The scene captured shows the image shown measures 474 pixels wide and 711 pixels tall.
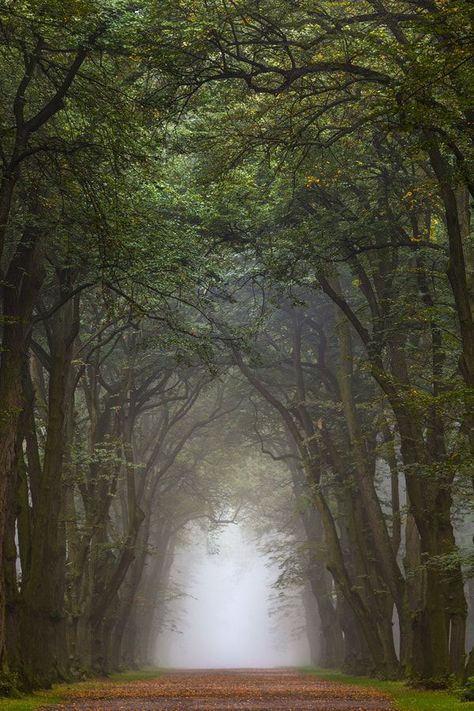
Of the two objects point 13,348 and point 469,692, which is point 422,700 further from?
point 13,348

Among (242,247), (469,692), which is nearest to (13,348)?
(242,247)

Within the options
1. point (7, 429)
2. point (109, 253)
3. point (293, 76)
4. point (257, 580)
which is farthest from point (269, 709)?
point (257, 580)

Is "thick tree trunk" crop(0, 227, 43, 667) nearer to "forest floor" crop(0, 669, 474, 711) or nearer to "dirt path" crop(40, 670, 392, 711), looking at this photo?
"forest floor" crop(0, 669, 474, 711)

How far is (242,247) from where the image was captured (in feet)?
66.2

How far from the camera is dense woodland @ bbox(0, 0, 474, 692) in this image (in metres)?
12.9

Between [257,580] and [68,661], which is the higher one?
[257,580]

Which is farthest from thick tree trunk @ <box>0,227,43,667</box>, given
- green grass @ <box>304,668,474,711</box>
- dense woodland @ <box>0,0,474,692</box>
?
green grass @ <box>304,668,474,711</box>

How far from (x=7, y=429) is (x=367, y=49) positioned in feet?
27.5

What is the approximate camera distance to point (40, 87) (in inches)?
605

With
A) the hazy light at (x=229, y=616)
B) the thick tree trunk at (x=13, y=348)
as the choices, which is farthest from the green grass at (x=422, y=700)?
the hazy light at (x=229, y=616)

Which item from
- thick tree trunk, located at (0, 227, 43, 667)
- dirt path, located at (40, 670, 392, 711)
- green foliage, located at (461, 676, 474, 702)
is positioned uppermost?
thick tree trunk, located at (0, 227, 43, 667)

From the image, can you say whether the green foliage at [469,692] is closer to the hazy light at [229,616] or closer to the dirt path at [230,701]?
the dirt path at [230,701]

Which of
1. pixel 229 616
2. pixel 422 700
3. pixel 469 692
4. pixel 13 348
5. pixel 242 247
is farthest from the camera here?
pixel 229 616

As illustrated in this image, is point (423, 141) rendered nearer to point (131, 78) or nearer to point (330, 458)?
point (131, 78)
